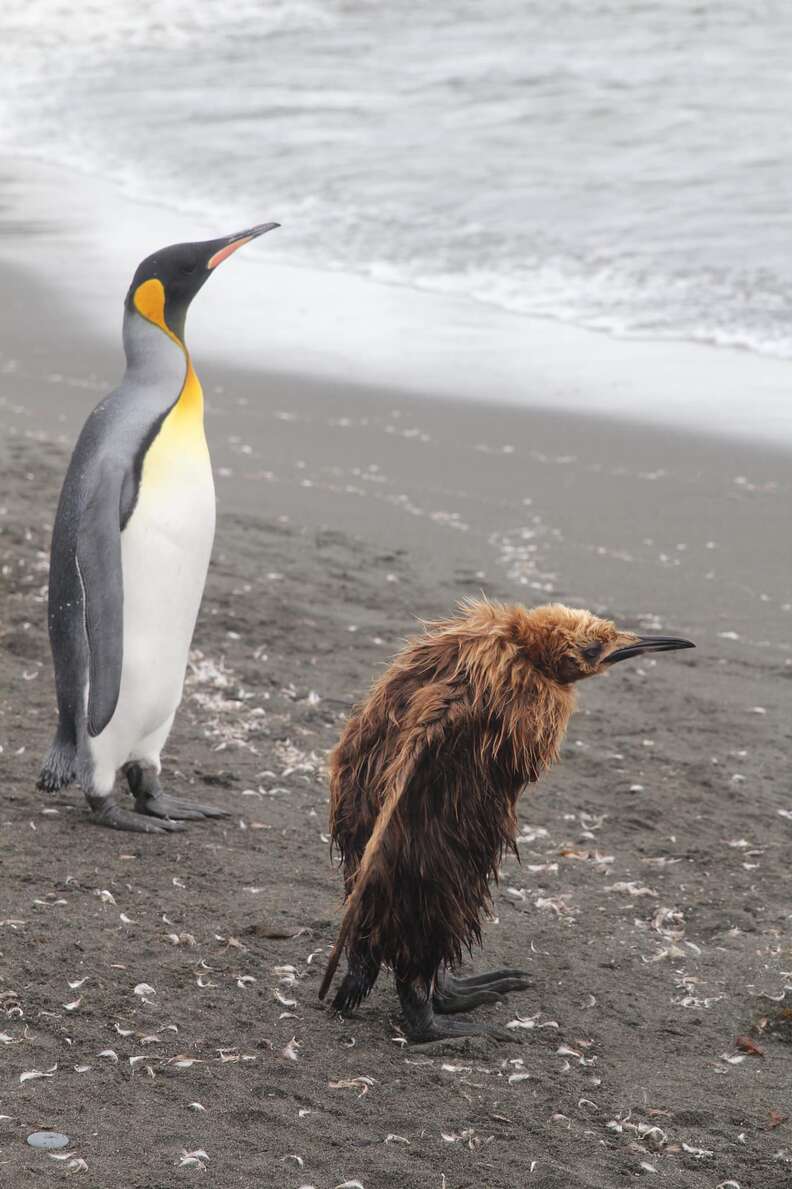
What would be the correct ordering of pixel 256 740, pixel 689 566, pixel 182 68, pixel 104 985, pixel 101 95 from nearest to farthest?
pixel 104 985
pixel 256 740
pixel 689 566
pixel 101 95
pixel 182 68

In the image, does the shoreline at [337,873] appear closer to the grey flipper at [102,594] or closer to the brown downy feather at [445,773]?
the brown downy feather at [445,773]

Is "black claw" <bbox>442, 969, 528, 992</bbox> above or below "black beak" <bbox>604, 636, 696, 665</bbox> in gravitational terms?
below

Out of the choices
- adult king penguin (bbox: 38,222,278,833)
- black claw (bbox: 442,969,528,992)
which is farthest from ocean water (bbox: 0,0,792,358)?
black claw (bbox: 442,969,528,992)

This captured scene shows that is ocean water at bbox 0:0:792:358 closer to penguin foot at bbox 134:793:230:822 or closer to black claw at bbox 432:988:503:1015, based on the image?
penguin foot at bbox 134:793:230:822

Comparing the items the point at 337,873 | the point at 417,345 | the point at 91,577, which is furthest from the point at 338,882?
the point at 417,345

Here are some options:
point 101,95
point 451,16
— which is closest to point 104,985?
point 101,95

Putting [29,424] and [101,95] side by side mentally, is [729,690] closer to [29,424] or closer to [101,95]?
[29,424]

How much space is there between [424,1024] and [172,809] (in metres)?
1.40

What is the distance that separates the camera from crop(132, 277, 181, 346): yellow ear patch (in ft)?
16.0

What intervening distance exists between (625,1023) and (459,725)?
1001 mm

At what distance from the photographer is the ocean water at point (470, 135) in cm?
1320

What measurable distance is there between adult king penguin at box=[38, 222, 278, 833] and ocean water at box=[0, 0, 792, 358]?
7180 millimetres

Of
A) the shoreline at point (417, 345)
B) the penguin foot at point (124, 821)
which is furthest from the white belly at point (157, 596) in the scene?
the shoreline at point (417, 345)

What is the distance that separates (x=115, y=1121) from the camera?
9.95 feet
